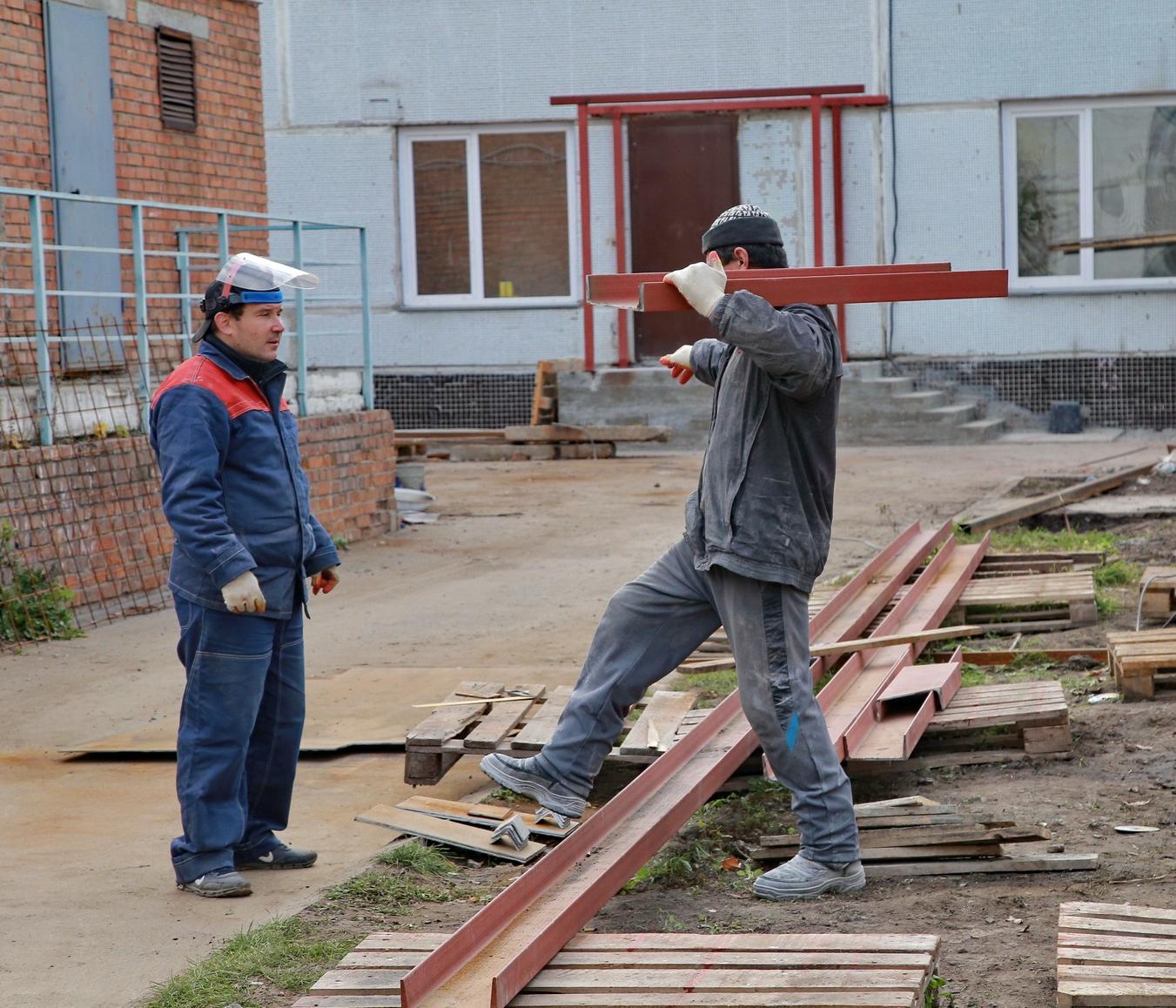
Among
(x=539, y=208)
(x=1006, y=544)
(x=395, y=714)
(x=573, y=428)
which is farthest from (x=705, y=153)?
(x=395, y=714)

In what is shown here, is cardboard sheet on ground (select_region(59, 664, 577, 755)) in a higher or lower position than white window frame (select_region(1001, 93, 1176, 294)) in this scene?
lower

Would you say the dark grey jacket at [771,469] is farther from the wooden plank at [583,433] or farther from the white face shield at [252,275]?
the wooden plank at [583,433]

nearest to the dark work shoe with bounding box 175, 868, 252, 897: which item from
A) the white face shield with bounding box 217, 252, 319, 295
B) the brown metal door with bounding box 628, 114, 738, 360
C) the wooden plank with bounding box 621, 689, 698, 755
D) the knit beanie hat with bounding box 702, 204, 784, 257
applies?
the wooden plank with bounding box 621, 689, 698, 755

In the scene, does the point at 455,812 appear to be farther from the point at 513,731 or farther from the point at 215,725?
the point at 215,725

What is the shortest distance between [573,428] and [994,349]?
4868mm

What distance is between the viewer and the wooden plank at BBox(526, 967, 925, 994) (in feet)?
11.5

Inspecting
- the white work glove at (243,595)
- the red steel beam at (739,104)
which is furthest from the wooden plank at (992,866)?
the red steel beam at (739,104)

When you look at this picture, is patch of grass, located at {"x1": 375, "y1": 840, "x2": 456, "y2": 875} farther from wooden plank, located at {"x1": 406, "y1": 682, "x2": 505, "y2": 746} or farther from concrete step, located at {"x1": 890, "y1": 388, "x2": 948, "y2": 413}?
concrete step, located at {"x1": 890, "y1": 388, "x2": 948, "y2": 413}

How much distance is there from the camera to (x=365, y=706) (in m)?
7.05

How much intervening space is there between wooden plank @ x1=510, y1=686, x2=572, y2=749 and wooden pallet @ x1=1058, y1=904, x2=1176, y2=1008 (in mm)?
1916

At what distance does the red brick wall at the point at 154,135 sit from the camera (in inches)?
407

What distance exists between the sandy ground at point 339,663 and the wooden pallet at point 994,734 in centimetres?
170

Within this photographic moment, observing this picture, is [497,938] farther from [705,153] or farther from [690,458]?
[705,153]

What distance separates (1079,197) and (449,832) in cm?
1536
